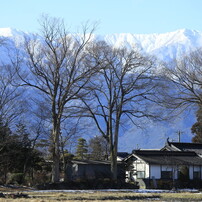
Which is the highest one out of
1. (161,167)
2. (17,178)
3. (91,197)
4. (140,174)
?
(161,167)

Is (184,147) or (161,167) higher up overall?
(184,147)

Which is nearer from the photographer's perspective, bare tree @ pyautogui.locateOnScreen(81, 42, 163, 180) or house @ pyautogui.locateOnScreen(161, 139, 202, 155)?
bare tree @ pyautogui.locateOnScreen(81, 42, 163, 180)

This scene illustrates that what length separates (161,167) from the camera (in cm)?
5272

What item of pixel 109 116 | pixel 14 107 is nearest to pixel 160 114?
pixel 109 116

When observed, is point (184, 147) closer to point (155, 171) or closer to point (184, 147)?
point (184, 147)

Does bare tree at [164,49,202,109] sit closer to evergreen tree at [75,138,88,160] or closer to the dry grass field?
the dry grass field

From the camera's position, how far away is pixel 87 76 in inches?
1638

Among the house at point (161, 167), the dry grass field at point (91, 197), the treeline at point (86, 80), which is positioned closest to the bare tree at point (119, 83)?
the treeline at point (86, 80)

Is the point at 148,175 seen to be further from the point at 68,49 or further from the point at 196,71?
the point at 68,49

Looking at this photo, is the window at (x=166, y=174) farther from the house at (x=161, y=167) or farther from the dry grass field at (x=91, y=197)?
the dry grass field at (x=91, y=197)

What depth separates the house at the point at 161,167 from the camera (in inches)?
2050

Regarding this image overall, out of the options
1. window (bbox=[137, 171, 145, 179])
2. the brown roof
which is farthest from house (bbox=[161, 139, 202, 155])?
window (bbox=[137, 171, 145, 179])

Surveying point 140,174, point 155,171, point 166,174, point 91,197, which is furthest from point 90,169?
point 91,197

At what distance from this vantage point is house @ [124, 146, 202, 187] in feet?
171
